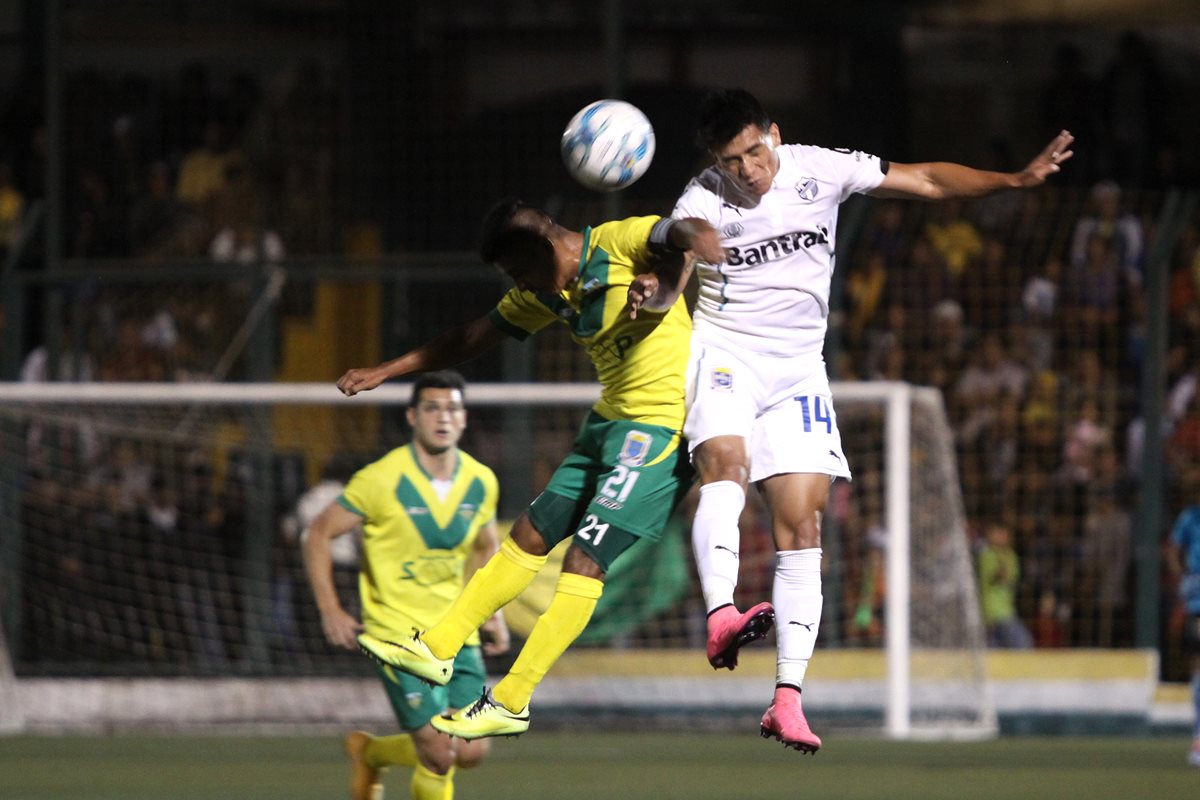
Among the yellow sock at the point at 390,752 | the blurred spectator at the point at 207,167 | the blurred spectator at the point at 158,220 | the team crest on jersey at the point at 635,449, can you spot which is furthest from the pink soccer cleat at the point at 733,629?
the blurred spectator at the point at 207,167

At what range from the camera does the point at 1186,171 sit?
17719mm

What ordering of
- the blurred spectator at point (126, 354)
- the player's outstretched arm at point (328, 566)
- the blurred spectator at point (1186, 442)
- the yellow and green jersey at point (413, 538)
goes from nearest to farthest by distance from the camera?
the player's outstretched arm at point (328, 566), the yellow and green jersey at point (413, 538), the blurred spectator at point (1186, 442), the blurred spectator at point (126, 354)

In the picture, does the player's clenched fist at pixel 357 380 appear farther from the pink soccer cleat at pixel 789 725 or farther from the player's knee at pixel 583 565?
the pink soccer cleat at pixel 789 725

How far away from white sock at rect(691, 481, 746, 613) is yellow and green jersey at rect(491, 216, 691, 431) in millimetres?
300

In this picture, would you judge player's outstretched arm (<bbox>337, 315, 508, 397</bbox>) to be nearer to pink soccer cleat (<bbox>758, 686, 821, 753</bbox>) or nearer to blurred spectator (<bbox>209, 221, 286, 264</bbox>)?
pink soccer cleat (<bbox>758, 686, 821, 753</bbox>)

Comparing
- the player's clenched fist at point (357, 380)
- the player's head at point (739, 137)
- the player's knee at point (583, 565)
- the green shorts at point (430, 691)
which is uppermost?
the player's head at point (739, 137)

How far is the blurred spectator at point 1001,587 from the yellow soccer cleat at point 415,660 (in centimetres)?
856

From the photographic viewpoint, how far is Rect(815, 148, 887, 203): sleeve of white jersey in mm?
8086

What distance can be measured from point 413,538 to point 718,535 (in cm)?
264

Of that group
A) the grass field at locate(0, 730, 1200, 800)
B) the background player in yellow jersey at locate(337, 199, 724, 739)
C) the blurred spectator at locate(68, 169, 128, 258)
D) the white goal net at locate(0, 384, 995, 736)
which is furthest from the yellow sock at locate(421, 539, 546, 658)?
the blurred spectator at locate(68, 169, 128, 258)

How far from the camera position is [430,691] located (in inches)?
387

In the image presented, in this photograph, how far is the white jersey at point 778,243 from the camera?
315 inches

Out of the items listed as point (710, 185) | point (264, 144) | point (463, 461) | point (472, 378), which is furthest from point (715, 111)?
point (264, 144)

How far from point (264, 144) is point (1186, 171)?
7.47 m
